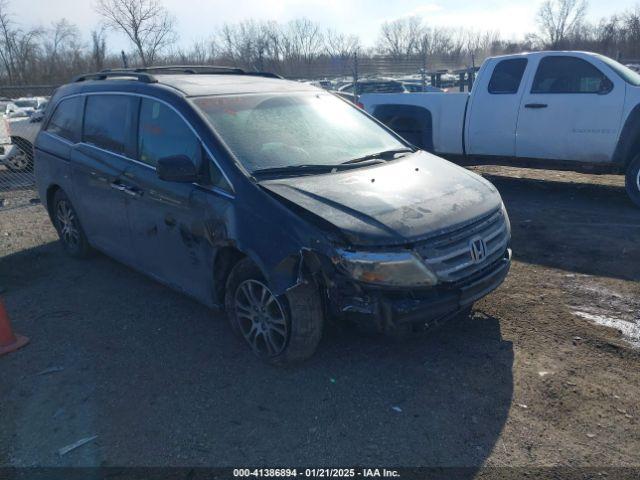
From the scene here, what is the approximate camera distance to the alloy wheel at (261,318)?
3.33 m

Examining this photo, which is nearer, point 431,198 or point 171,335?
point 431,198

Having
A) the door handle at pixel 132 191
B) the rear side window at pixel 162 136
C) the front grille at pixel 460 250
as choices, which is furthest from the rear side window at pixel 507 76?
the door handle at pixel 132 191

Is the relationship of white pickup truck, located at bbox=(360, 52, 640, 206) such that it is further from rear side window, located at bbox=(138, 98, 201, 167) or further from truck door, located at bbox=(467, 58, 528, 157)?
rear side window, located at bbox=(138, 98, 201, 167)

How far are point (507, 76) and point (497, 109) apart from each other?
0.52m

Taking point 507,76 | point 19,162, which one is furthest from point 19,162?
point 507,76

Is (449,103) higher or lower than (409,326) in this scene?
higher

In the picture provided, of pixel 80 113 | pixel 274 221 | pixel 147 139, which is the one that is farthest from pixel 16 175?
pixel 274 221

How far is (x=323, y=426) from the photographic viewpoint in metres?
2.93

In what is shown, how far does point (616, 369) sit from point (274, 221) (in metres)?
2.38

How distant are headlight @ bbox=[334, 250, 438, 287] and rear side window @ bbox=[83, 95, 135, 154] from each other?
8.02 feet

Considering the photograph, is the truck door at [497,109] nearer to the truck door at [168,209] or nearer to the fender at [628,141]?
the fender at [628,141]

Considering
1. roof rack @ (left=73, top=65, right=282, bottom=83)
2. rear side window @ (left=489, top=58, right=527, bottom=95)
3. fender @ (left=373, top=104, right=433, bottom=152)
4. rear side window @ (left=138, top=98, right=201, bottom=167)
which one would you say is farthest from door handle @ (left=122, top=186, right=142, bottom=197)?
rear side window @ (left=489, top=58, right=527, bottom=95)

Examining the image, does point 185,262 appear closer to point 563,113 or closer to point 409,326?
point 409,326

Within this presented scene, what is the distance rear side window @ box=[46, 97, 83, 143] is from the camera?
16.8 feet
